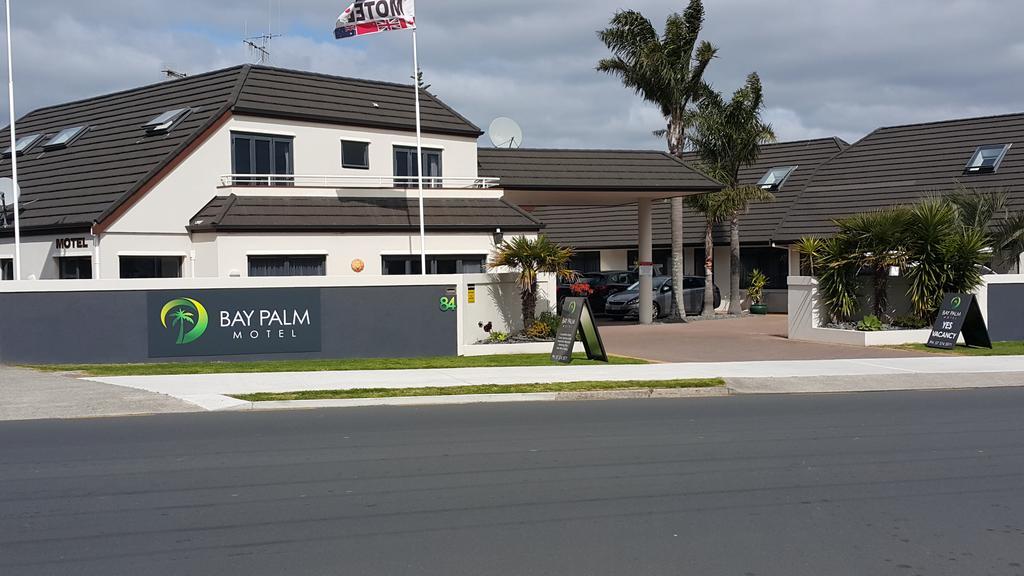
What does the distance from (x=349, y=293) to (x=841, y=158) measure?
86.8 feet

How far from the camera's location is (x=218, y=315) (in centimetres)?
1978

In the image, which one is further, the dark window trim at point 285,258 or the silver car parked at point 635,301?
the silver car parked at point 635,301

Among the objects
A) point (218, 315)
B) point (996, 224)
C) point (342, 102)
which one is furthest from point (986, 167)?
point (218, 315)

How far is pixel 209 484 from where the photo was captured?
345 inches

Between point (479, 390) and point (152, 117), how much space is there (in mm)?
16404

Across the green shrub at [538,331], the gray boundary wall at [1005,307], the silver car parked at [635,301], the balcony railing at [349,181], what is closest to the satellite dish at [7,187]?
the balcony railing at [349,181]

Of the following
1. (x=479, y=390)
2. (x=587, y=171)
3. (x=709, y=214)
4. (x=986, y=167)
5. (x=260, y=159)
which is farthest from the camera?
(x=709, y=214)

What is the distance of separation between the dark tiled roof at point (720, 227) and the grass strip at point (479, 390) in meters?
23.6

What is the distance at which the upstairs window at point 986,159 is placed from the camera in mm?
35031

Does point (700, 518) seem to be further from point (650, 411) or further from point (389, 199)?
point (389, 199)

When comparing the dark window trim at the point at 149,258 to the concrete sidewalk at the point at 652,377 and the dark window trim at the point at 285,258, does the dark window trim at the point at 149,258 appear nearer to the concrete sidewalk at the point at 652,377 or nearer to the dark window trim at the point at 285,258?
the dark window trim at the point at 285,258

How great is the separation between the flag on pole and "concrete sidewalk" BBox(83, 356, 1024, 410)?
864cm

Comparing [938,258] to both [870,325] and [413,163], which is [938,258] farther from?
[413,163]

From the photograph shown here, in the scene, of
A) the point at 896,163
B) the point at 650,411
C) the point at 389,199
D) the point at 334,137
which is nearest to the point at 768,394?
the point at 650,411
